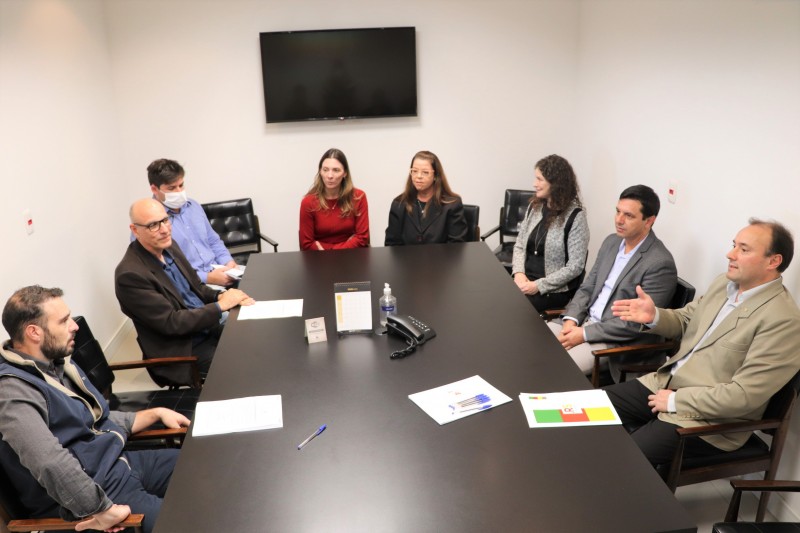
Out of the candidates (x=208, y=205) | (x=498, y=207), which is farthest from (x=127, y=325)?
(x=498, y=207)

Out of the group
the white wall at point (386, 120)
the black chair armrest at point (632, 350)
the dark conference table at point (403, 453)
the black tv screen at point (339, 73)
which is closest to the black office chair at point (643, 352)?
the black chair armrest at point (632, 350)

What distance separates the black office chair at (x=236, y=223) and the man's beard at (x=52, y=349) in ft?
9.06

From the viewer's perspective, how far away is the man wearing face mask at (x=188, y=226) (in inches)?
156

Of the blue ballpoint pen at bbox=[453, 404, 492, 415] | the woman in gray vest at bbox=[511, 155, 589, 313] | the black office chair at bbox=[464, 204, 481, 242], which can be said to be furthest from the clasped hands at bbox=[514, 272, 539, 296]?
the blue ballpoint pen at bbox=[453, 404, 492, 415]

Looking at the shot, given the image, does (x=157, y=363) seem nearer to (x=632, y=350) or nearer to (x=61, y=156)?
(x=61, y=156)

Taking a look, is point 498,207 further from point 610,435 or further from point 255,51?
point 610,435

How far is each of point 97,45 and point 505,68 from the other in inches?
134

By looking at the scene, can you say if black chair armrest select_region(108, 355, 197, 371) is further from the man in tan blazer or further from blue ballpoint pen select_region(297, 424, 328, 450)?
the man in tan blazer

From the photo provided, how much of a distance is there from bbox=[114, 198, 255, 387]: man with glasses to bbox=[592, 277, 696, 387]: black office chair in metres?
1.77

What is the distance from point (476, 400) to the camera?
7.00 feet

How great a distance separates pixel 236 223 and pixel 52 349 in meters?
3.00

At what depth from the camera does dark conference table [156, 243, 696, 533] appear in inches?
63.9

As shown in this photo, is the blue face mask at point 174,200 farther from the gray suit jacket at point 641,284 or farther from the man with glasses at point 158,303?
the gray suit jacket at point 641,284

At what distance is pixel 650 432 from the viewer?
2.56m
